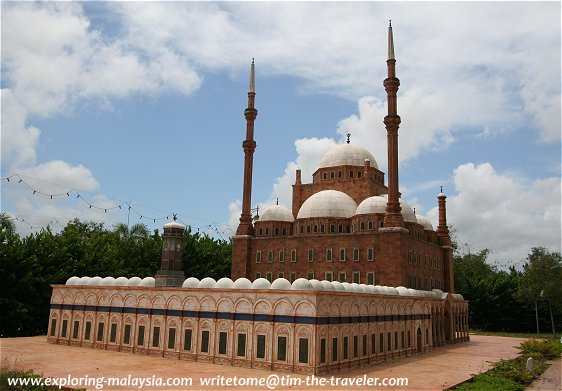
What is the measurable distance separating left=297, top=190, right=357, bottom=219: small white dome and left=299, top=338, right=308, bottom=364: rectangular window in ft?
61.4

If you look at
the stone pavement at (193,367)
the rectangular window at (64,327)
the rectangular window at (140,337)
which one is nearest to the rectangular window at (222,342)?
the stone pavement at (193,367)

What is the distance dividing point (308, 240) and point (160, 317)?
52.7 ft

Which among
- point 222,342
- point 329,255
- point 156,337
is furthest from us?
point 329,255

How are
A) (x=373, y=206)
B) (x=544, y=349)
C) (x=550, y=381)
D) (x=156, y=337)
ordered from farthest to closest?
(x=373, y=206) < (x=544, y=349) < (x=156, y=337) < (x=550, y=381)

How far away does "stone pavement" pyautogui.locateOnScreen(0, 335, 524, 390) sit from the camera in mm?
19844

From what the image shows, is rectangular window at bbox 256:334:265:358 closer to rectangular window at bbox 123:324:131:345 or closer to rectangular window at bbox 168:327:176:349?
rectangular window at bbox 168:327:176:349

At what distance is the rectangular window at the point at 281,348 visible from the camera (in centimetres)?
2179

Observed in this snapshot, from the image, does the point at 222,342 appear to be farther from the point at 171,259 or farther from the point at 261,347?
the point at 171,259

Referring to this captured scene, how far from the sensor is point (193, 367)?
2225cm

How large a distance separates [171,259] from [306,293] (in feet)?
37.0

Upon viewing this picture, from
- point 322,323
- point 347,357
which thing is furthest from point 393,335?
point 322,323

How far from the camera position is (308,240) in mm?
39375

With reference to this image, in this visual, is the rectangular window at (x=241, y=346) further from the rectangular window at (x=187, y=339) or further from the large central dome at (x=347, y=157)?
the large central dome at (x=347, y=157)

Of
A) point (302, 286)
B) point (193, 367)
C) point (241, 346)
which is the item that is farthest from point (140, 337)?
point (302, 286)
